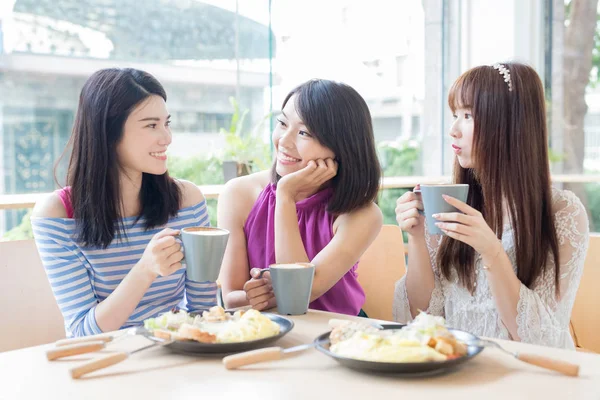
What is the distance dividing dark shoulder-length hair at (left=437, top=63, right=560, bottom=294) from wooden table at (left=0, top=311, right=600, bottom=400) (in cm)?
55

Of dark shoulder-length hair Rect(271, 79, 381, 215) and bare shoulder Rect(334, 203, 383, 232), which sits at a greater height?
dark shoulder-length hair Rect(271, 79, 381, 215)

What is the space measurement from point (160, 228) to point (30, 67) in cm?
198

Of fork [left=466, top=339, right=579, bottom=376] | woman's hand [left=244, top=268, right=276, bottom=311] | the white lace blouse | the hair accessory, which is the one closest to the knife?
fork [left=466, top=339, right=579, bottom=376]

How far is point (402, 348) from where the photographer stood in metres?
1.05

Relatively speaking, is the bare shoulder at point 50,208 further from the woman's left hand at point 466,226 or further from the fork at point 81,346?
the woman's left hand at point 466,226

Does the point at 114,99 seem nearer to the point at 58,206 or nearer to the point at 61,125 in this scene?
the point at 58,206

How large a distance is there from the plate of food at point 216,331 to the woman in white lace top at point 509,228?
19.6 inches

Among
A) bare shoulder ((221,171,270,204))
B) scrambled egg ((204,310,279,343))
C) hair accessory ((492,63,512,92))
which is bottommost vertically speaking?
scrambled egg ((204,310,279,343))

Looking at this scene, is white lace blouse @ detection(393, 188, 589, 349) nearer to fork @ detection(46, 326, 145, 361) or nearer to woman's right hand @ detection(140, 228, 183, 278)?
woman's right hand @ detection(140, 228, 183, 278)

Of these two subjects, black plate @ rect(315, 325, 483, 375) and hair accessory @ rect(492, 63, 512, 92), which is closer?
black plate @ rect(315, 325, 483, 375)

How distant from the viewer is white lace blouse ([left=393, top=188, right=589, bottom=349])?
1582 millimetres

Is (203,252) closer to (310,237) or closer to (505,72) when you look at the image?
(310,237)

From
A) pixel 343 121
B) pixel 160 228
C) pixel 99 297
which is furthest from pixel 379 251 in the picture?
pixel 99 297

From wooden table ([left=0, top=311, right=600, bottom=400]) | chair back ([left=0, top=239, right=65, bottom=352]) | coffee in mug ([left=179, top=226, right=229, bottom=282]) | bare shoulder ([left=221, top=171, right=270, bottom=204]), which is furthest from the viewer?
bare shoulder ([left=221, top=171, right=270, bottom=204])
